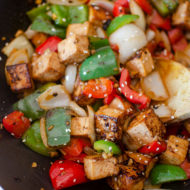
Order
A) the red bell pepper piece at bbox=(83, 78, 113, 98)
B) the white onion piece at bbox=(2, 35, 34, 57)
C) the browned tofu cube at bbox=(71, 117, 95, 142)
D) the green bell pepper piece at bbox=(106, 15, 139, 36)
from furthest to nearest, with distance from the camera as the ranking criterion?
the white onion piece at bbox=(2, 35, 34, 57)
the green bell pepper piece at bbox=(106, 15, 139, 36)
the red bell pepper piece at bbox=(83, 78, 113, 98)
the browned tofu cube at bbox=(71, 117, 95, 142)

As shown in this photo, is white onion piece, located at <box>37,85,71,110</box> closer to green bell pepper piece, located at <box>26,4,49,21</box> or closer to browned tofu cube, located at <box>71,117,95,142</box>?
browned tofu cube, located at <box>71,117,95,142</box>

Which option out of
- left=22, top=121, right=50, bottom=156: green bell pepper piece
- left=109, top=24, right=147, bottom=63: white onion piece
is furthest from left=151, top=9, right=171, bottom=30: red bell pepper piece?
left=22, top=121, right=50, bottom=156: green bell pepper piece

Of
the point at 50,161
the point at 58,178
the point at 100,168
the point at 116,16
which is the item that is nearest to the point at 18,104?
the point at 50,161

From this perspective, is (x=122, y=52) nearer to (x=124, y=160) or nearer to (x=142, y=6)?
(x=142, y=6)

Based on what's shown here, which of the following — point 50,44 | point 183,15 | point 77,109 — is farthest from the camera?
point 183,15

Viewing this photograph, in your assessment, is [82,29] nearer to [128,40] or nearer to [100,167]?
[128,40]

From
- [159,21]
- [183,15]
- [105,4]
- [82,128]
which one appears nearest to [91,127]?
[82,128]

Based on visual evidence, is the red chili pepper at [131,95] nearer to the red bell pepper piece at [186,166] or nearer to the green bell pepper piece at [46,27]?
the red bell pepper piece at [186,166]
